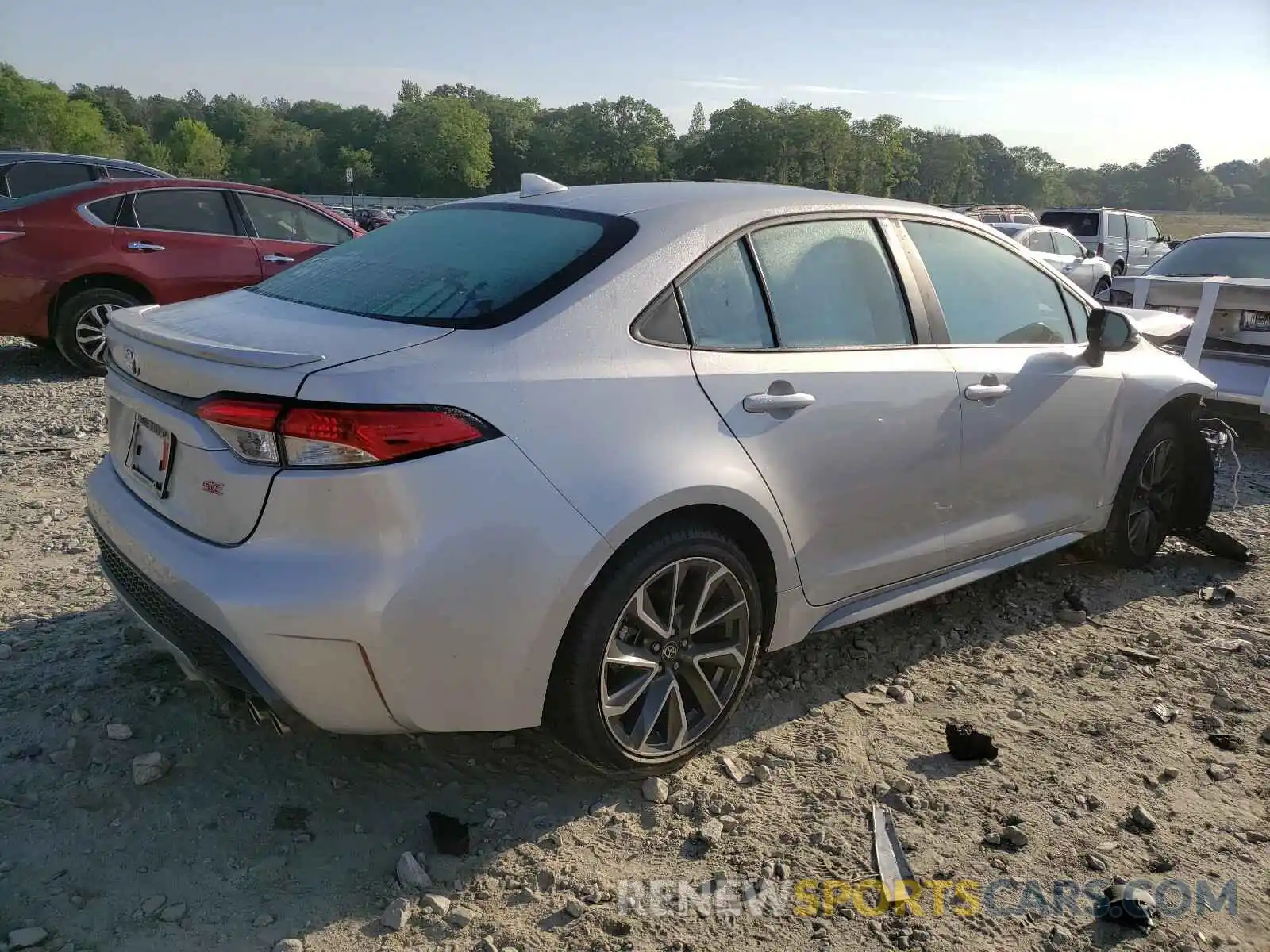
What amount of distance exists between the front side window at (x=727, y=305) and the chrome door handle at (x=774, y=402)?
0.53 feet

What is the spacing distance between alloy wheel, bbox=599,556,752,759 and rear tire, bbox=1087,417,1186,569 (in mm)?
2331

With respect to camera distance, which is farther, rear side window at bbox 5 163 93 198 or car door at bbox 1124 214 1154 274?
car door at bbox 1124 214 1154 274

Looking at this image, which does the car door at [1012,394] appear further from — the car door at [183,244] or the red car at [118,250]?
the car door at [183,244]

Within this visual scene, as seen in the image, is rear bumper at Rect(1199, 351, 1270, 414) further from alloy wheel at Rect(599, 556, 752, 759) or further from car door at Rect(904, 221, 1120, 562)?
alloy wheel at Rect(599, 556, 752, 759)

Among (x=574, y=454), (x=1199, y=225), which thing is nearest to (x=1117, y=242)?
(x=574, y=454)

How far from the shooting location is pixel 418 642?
229 cm

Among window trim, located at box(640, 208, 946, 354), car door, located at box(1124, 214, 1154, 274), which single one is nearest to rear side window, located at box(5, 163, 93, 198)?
window trim, located at box(640, 208, 946, 354)

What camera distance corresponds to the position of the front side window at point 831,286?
10.0 feet

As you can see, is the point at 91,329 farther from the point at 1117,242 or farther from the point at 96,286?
the point at 1117,242

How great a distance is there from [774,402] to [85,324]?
7.01m

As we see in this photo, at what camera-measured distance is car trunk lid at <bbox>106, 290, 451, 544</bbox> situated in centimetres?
230

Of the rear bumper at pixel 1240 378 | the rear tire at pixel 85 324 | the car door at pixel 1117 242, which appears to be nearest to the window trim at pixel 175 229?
the rear tire at pixel 85 324

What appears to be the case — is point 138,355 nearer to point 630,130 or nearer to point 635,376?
point 635,376

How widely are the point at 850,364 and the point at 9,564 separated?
349cm
